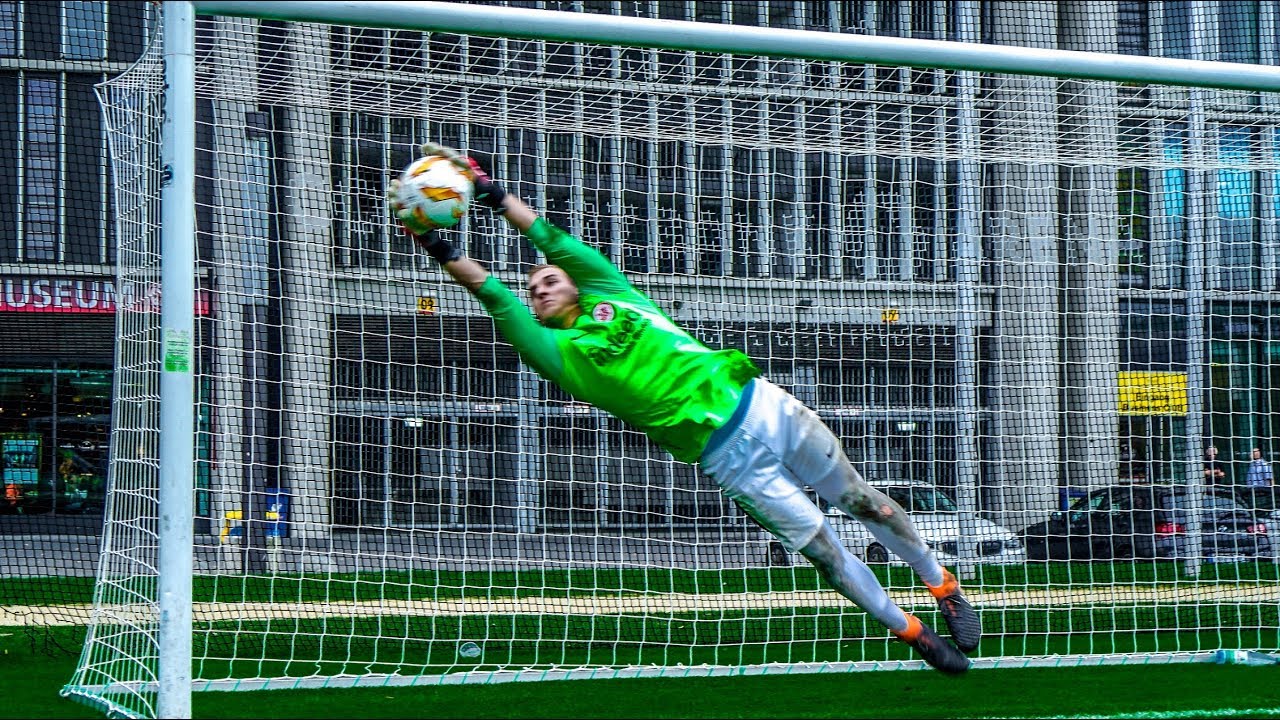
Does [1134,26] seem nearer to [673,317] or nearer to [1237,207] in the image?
[1237,207]

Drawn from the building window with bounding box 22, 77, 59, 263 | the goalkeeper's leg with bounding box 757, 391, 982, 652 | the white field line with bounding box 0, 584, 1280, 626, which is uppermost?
the building window with bounding box 22, 77, 59, 263

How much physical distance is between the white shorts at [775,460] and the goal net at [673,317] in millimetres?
2048

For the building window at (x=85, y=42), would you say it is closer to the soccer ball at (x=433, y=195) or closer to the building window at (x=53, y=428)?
the building window at (x=53, y=428)

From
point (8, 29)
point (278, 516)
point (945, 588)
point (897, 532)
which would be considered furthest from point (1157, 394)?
point (8, 29)

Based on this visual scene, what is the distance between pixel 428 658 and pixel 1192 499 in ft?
24.8

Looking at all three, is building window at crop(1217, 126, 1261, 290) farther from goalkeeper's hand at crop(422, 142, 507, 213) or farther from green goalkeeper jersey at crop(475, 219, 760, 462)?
goalkeeper's hand at crop(422, 142, 507, 213)

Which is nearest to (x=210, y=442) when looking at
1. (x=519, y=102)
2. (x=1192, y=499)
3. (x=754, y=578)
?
(x=519, y=102)

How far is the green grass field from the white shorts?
1176 mm

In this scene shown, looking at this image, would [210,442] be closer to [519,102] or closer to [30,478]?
[519,102]

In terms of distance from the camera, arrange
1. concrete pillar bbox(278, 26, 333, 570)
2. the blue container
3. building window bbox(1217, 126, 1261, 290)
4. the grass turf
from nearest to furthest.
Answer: the grass turf < building window bbox(1217, 126, 1261, 290) < concrete pillar bbox(278, 26, 333, 570) < the blue container

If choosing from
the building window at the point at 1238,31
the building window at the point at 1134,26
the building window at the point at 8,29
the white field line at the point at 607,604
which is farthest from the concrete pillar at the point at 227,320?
the building window at the point at 1238,31

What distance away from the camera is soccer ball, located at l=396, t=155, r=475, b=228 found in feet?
16.0

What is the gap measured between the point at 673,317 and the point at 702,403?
5.08 m

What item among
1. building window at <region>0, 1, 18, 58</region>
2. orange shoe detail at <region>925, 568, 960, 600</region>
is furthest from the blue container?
building window at <region>0, 1, 18, 58</region>
